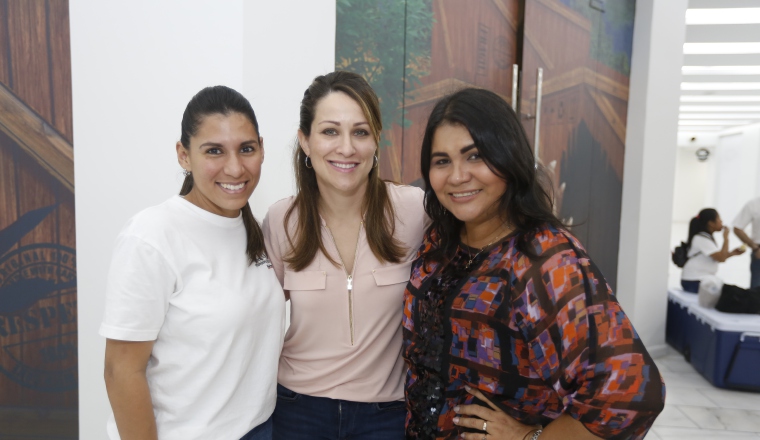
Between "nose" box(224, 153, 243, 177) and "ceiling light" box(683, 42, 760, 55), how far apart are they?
785 cm

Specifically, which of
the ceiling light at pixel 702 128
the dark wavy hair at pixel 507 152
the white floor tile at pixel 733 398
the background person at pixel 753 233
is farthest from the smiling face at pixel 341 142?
the ceiling light at pixel 702 128

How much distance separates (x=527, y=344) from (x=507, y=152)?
0.44 m

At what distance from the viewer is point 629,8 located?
504 cm

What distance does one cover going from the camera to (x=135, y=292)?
1170 mm

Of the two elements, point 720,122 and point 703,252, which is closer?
point 703,252

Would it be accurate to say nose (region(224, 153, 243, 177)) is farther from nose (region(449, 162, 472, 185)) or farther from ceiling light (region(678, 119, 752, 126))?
ceiling light (region(678, 119, 752, 126))

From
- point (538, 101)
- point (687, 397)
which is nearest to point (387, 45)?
point (538, 101)

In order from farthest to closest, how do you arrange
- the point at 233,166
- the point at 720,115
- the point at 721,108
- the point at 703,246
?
the point at 720,115, the point at 721,108, the point at 703,246, the point at 233,166

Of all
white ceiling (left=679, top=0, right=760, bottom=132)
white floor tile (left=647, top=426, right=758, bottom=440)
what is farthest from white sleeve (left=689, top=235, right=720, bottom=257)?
white ceiling (left=679, top=0, right=760, bottom=132)

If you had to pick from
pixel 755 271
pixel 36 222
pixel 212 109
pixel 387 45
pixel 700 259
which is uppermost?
pixel 387 45

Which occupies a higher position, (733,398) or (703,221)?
(703,221)

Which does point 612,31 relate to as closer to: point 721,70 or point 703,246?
point 703,246

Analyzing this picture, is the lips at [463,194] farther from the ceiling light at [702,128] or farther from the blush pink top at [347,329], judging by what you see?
the ceiling light at [702,128]

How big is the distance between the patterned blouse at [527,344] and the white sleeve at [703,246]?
199 inches
